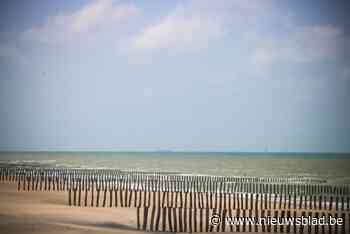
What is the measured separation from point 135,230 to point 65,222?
187 cm

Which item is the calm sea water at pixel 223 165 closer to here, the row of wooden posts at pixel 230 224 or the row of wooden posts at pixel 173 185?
the row of wooden posts at pixel 173 185

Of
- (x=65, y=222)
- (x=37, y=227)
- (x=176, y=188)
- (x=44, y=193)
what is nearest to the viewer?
(x=37, y=227)

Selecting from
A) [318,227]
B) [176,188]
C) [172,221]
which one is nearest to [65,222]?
[172,221]

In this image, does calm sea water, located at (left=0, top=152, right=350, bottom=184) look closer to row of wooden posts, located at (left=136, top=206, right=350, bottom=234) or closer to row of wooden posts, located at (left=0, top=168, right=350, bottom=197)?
row of wooden posts, located at (left=0, top=168, right=350, bottom=197)

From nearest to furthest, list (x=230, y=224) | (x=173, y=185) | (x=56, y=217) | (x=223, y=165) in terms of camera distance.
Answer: (x=230, y=224) < (x=56, y=217) < (x=173, y=185) < (x=223, y=165)

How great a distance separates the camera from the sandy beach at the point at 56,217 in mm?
10297

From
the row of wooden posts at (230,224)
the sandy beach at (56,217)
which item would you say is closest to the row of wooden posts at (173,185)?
the sandy beach at (56,217)

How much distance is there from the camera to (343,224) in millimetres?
10422

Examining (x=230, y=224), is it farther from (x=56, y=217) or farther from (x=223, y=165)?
(x=223, y=165)

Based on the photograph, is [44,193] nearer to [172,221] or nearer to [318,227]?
[172,221]

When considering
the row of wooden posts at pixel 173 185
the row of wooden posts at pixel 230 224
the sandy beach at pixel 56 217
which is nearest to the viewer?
the sandy beach at pixel 56 217

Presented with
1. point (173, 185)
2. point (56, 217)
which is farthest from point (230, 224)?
point (173, 185)

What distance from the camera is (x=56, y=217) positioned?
11797 mm

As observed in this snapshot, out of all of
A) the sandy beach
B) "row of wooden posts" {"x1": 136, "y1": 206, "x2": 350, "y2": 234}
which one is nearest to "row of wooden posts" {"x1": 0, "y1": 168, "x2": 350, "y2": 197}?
the sandy beach
